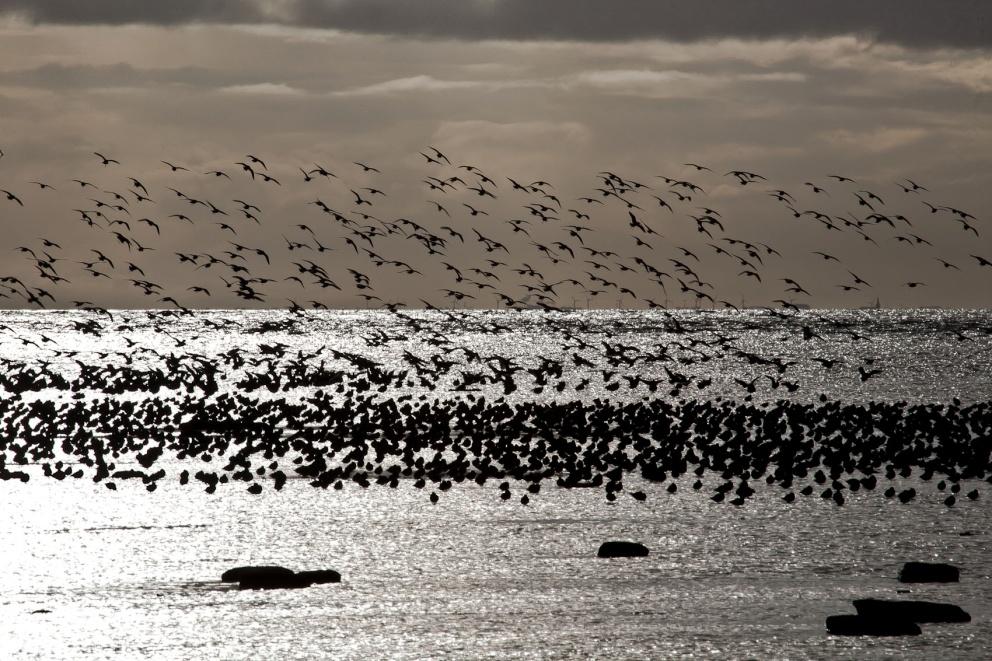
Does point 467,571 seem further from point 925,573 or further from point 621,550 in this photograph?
point 925,573

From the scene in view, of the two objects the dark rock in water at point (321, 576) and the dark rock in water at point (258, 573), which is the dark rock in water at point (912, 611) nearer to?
the dark rock in water at point (321, 576)

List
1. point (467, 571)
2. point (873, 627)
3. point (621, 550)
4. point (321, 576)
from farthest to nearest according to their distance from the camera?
point (621, 550) → point (467, 571) → point (321, 576) → point (873, 627)

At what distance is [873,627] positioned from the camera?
1831 centimetres

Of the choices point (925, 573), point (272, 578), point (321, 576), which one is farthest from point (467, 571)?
point (925, 573)

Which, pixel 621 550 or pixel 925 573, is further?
pixel 621 550

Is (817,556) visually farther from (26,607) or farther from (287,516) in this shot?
(26,607)

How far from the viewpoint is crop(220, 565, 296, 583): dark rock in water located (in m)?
21.2

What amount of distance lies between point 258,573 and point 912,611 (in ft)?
29.8

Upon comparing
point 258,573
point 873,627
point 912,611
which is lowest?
point 873,627

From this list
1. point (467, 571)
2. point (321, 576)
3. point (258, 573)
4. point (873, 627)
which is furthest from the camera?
point (467, 571)

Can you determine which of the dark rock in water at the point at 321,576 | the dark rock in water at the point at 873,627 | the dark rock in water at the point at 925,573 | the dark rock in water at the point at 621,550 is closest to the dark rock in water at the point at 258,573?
the dark rock in water at the point at 321,576

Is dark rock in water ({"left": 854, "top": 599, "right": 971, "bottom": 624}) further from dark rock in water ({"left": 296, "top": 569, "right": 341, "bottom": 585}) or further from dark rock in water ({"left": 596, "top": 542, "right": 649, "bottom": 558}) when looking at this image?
dark rock in water ({"left": 296, "top": 569, "right": 341, "bottom": 585})

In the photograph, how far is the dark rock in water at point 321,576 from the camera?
2162 centimetres

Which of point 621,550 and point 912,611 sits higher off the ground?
point 621,550
